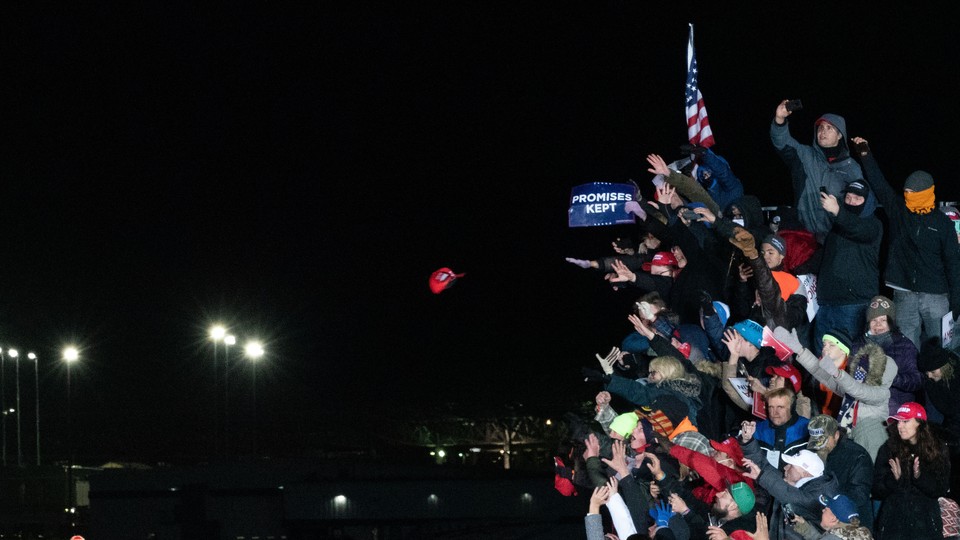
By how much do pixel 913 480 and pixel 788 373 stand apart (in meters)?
1.33

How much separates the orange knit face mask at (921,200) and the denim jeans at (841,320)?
929 millimetres

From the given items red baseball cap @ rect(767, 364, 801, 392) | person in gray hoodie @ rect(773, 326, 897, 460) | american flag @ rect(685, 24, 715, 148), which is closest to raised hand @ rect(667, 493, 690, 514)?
red baseball cap @ rect(767, 364, 801, 392)

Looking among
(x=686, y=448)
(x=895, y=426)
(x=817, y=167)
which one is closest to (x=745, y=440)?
(x=686, y=448)

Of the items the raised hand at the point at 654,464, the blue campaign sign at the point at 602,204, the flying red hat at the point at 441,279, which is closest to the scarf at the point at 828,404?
the raised hand at the point at 654,464

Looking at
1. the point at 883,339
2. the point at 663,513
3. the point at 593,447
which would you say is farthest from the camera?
the point at 593,447

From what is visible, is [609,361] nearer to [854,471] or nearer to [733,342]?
[733,342]

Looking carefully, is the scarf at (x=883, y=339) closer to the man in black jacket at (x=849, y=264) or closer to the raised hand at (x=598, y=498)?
the man in black jacket at (x=849, y=264)

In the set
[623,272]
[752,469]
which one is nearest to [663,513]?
[752,469]

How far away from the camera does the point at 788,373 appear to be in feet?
32.6

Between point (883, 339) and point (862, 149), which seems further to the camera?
point (862, 149)

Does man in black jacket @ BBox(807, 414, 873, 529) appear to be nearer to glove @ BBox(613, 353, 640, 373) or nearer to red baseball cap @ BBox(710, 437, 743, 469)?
red baseball cap @ BBox(710, 437, 743, 469)

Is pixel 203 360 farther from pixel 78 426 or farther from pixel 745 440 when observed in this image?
pixel 745 440

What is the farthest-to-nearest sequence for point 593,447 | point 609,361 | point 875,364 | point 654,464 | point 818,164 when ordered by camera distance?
1. point 609,361
2. point 818,164
3. point 593,447
4. point 875,364
5. point 654,464

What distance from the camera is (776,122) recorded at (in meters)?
12.1
